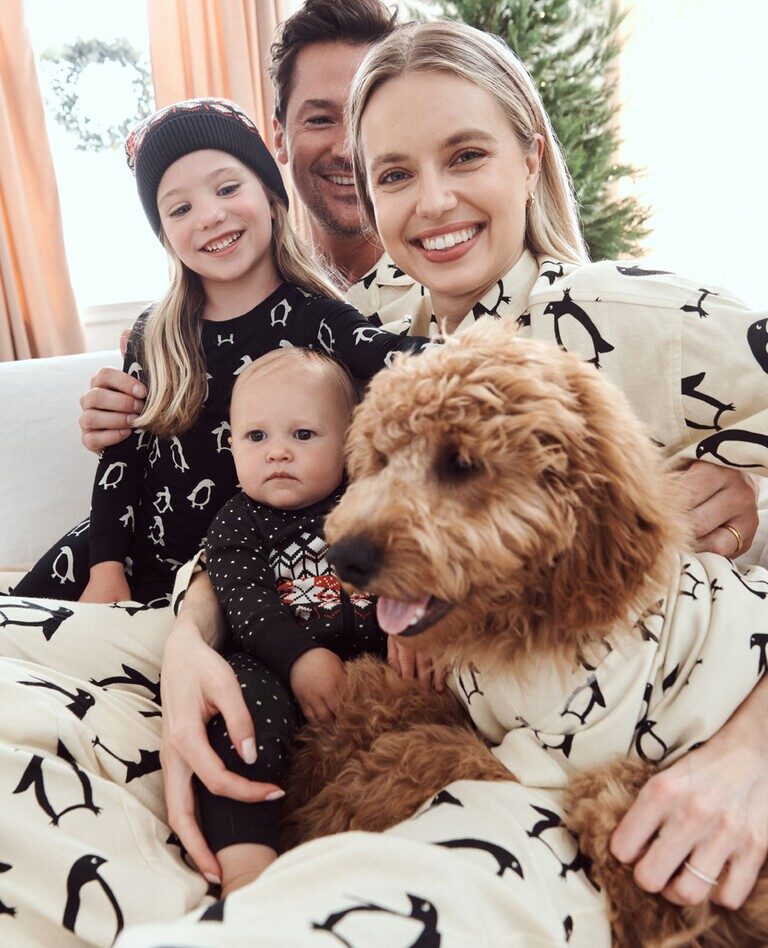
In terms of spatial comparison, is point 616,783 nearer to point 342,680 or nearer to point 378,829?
point 378,829

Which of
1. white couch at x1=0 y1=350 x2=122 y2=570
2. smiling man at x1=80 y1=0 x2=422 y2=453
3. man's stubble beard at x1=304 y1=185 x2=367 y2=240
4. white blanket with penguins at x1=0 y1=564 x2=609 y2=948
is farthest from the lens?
man's stubble beard at x1=304 y1=185 x2=367 y2=240

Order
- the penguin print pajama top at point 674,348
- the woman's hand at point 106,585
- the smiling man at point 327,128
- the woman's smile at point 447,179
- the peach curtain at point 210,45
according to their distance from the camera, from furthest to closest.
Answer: the peach curtain at point 210,45
the smiling man at point 327,128
the woman's hand at point 106,585
the woman's smile at point 447,179
the penguin print pajama top at point 674,348

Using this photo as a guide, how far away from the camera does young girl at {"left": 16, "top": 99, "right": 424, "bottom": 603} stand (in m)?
1.76

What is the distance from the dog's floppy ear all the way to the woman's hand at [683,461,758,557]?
10.7 inches

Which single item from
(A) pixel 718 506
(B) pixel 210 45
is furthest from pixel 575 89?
(A) pixel 718 506

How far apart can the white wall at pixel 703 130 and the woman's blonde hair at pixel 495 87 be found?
145 inches

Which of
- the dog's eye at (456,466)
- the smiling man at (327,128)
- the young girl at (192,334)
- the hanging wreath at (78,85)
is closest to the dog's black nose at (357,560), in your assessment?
the dog's eye at (456,466)

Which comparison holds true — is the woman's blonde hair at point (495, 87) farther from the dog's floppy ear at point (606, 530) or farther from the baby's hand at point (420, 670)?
the baby's hand at point (420, 670)

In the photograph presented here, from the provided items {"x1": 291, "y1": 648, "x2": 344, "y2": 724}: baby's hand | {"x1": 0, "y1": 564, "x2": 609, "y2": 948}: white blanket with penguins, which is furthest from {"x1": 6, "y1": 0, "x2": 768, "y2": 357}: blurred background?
{"x1": 0, "y1": 564, "x2": 609, "y2": 948}: white blanket with penguins

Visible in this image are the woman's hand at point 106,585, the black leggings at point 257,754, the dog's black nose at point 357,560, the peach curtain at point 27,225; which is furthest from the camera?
the peach curtain at point 27,225

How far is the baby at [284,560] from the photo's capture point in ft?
4.14

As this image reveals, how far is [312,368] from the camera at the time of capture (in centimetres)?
155

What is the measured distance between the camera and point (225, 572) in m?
1.44

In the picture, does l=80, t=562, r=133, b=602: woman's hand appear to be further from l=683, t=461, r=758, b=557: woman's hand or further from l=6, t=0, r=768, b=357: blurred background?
l=6, t=0, r=768, b=357: blurred background
